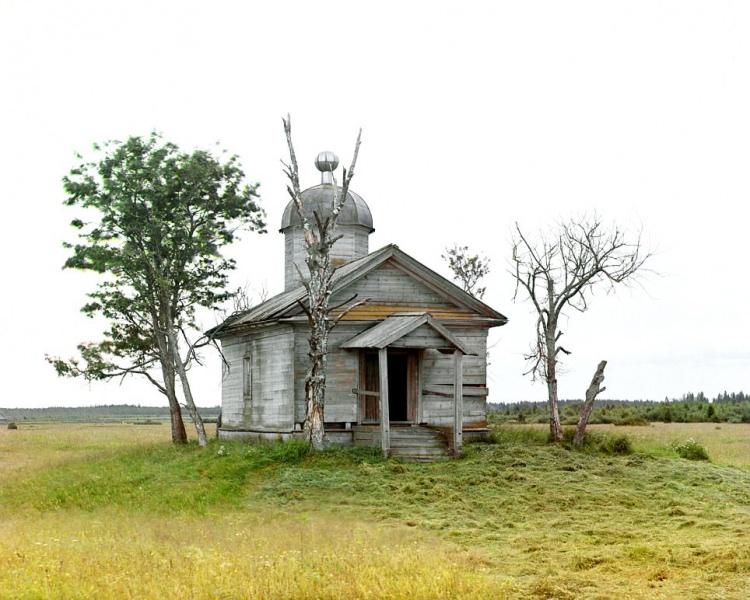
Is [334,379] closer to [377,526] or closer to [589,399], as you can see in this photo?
[589,399]

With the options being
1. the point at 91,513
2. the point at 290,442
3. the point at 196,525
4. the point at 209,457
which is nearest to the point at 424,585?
the point at 196,525

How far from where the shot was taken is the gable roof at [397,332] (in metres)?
25.1

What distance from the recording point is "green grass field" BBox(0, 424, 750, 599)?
486 inches

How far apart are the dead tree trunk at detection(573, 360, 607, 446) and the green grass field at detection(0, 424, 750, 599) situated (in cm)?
141

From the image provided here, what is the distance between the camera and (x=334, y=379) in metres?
27.0

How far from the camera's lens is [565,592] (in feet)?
39.9

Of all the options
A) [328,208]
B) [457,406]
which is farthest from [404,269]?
[328,208]

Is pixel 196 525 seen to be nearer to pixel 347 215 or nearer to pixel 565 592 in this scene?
pixel 565 592

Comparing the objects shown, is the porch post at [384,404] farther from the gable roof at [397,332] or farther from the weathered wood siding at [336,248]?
the weathered wood siding at [336,248]

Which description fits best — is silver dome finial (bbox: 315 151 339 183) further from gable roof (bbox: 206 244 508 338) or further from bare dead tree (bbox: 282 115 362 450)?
bare dead tree (bbox: 282 115 362 450)

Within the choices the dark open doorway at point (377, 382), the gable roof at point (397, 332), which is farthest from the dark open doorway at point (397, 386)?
the gable roof at point (397, 332)

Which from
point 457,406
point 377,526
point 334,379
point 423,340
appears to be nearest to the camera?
point 377,526

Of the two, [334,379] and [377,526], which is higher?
[334,379]

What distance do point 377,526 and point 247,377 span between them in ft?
46.4
